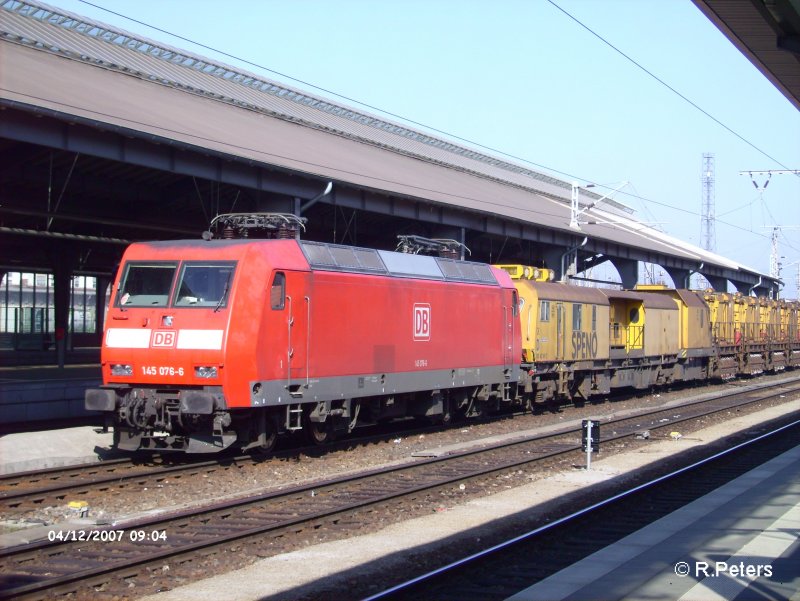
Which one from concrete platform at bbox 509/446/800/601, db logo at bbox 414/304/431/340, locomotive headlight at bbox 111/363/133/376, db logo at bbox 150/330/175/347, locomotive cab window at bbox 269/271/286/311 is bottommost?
concrete platform at bbox 509/446/800/601

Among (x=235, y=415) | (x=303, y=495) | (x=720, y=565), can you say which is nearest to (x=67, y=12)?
(x=235, y=415)

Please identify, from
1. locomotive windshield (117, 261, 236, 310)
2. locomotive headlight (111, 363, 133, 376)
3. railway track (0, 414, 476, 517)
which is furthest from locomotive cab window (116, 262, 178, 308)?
railway track (0, 414, 476, 517)

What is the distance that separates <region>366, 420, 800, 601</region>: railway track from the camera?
322 inches

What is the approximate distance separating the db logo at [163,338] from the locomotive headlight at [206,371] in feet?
2.01

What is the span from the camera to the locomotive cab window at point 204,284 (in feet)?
45.5

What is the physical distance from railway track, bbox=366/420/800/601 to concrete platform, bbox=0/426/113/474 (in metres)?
8.31

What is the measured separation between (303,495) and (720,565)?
5.82 meters

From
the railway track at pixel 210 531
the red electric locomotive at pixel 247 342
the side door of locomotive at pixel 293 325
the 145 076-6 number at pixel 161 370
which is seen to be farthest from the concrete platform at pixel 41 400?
the railway track at pixel 210 531

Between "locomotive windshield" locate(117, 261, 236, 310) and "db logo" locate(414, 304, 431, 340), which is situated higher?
"locomotive windshield" locate(117, 261, 236, 310)

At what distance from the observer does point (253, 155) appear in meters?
21.5

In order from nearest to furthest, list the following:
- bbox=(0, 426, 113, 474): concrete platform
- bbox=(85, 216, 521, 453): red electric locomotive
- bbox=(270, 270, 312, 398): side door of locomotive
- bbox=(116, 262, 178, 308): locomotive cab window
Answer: bbox=(85, 216, 521, 453): red electric locomotive, bbox=(0, 426, 113, 474): concrete platform, bbox=(270, 270, 312, 398): side door of locomotive, bbox=(116, 262, 178, 308): locomotive cab window

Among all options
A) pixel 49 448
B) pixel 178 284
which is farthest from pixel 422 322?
pixel 49 448

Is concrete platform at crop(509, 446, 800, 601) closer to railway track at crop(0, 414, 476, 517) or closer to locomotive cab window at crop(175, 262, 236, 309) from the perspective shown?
railway track at crop(0, 414, 476, 517)

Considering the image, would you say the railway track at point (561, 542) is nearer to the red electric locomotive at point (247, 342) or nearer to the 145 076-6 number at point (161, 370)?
the red electric locomotive at point (247, 342)
